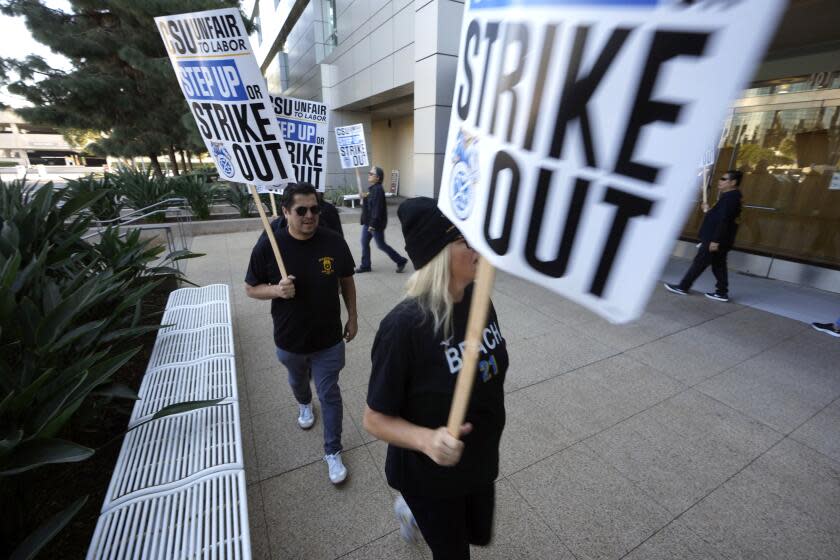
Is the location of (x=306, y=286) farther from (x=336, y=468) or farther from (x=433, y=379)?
(x=433, y=379)

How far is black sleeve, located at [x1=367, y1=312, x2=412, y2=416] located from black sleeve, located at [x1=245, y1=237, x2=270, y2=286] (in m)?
1.58

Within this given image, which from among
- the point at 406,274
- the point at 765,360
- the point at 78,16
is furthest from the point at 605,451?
the point at 78,16

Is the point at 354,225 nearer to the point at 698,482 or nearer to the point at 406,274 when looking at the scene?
the point at 406,274

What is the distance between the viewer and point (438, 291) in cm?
144

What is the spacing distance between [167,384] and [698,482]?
12.8 feet

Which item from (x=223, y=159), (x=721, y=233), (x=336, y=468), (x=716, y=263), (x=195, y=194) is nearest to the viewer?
(x=336, y=468)

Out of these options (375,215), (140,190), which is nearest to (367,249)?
(375,215)

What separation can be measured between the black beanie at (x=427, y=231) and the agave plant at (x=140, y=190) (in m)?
10.4

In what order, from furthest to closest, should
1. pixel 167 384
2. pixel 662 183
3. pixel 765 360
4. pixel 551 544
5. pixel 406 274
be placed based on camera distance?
pixel 406 274
pixel 765 360
pixel 167 384
pixel 551 544
pixel 662 183

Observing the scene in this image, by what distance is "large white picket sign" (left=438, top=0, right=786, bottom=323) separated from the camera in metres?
0.60

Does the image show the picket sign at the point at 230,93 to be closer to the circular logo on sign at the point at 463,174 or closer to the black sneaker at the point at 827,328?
the circular logo on sign at the point at 463,174

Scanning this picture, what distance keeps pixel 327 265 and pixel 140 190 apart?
10.1m

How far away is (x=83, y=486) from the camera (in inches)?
95.3

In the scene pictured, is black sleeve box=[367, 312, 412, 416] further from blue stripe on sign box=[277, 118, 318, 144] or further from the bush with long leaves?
blue stripe on sign box=[277, 118, 318, 144]
